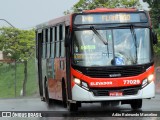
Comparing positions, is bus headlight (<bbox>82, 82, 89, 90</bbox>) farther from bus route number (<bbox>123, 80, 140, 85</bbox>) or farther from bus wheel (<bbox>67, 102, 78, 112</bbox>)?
bus wheel (<bbox>67, 102, 78, 112</bbox>)

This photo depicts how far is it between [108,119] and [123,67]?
218 centimetres

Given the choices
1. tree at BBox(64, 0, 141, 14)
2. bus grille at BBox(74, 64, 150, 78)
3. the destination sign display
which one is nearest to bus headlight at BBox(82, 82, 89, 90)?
bus grille at BBox(74, 64, 150, 78)

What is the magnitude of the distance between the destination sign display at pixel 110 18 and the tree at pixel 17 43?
33.9 meters

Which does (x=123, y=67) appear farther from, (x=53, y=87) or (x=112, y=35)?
(x=53, y=87)

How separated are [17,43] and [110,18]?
118ft

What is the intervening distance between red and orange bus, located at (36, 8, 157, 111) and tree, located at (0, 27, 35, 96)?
34.0 metres

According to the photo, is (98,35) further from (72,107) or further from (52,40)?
(52,40)

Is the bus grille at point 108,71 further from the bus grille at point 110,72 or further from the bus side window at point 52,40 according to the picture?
the bus side window at point 52,40

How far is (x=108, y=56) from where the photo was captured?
17125 millimetres

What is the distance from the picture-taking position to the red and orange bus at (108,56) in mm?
16938

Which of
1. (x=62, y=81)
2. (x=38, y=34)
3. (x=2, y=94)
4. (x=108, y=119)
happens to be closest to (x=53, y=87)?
(x=62, y=81)

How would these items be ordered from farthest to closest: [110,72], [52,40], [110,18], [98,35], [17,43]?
[17,43]
[52,40]
[110,18]
[98,35]
[110,72]

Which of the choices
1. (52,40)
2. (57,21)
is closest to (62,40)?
(57,21)

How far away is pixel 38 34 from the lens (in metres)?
23.9
